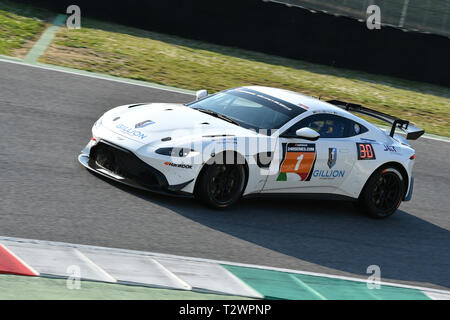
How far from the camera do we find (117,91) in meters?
12.5

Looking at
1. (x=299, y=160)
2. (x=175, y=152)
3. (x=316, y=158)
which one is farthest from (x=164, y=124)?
(x=316, y=158)

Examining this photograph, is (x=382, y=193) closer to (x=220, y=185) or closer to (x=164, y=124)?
(x=220, y=185)

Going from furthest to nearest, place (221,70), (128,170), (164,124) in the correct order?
(221,70), (164,124), (128,170)

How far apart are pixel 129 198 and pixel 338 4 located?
1206 centimetres

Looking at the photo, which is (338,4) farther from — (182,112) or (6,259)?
(6,259)

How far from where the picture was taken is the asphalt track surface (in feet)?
21.3

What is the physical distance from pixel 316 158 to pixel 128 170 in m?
2.26

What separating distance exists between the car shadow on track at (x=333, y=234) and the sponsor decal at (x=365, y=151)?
0.80 metres

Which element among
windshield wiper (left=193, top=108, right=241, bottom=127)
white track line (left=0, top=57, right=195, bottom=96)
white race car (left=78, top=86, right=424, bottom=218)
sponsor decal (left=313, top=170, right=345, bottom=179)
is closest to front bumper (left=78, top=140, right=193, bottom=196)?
white race car (left=78, top=86, right=424, bottom=218)

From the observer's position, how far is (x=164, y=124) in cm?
766

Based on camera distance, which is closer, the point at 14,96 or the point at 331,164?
the point at 331,164

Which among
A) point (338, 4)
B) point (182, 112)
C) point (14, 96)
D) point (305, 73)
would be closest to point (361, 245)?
point (182, 112)

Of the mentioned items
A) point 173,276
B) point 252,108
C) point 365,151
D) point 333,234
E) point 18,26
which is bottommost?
point 333,234

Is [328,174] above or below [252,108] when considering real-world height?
below
